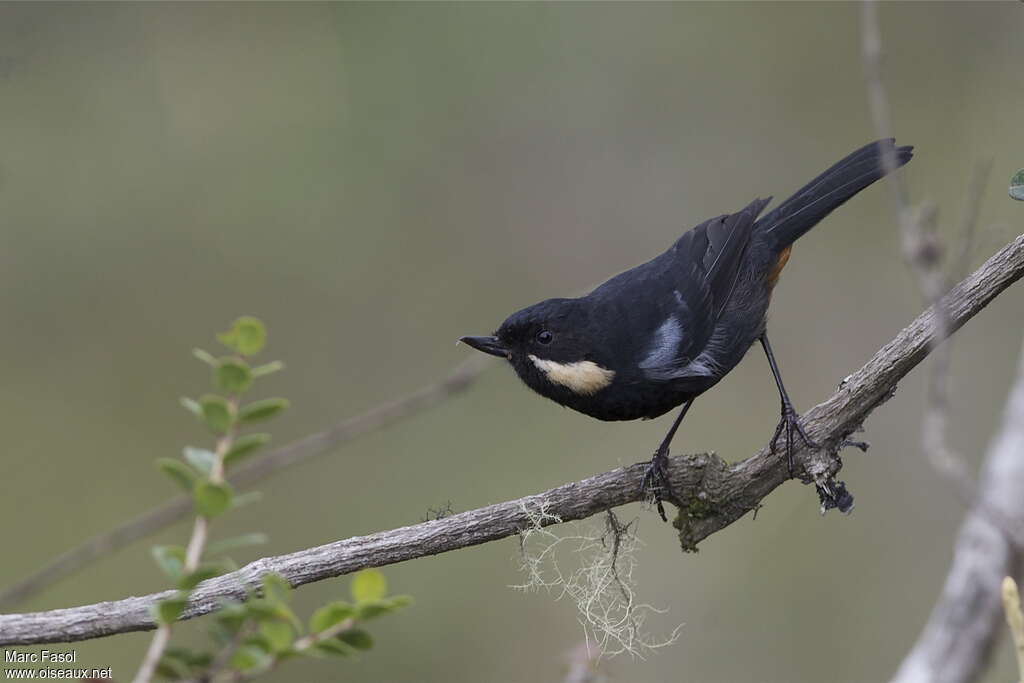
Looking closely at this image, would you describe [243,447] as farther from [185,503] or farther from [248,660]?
[248,660]

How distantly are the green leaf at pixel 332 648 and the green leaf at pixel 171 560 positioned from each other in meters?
0.14

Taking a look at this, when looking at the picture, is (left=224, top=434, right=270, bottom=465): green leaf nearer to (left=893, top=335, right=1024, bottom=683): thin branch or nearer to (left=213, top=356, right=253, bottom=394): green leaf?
(left=213, top=356, right=253, bottom=394): green leaf

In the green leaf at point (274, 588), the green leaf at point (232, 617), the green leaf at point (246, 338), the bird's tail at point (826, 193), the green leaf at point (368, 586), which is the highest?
the bird's tail at point (826, 193)

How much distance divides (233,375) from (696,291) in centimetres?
296

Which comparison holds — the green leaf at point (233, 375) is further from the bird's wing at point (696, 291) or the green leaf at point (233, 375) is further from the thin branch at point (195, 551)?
the bird's wing at point (696, 291)

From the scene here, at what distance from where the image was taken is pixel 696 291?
12.9 feet

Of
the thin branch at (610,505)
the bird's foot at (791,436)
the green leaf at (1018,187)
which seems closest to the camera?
the thin branch at (610,505)

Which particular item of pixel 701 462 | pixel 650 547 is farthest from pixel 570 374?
pixel 650 547

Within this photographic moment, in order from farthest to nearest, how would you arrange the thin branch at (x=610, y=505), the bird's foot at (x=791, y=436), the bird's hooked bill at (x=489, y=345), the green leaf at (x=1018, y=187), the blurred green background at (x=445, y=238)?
the blurred green background at (x=445, y=238)
the bird's hooked bill at (x=489, y=345)
the bird's foot at (x=791, y=436)
the green leaf at (x=1018, y=187)
the thin branch at (x=610, y=505)

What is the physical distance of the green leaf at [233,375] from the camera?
1.11 m

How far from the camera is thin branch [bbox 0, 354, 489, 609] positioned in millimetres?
1116

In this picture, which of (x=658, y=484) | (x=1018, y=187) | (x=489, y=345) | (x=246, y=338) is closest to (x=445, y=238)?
(x=489, y=345)

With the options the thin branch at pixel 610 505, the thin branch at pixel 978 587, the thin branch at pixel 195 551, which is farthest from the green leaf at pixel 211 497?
the thin branch at pixel 610 505

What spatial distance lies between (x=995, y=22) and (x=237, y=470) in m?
6.47
